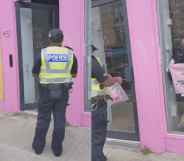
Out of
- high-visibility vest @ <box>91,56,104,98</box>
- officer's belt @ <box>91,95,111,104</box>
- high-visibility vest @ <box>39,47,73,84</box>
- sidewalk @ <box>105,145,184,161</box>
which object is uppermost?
high-visibility vest @ <box>39,47,73,84</box>

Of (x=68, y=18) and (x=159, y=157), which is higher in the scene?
(x=68, y=18)

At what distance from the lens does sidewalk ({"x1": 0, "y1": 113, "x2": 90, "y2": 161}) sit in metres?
7.31

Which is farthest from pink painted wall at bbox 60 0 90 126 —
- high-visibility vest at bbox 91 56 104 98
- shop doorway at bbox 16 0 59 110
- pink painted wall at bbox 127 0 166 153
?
high-visibility vest at bbox 91 56 104 98

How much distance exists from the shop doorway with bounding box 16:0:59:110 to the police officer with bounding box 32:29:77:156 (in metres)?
3.23

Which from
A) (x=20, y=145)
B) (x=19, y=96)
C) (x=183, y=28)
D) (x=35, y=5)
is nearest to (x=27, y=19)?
(x=35, y=5)

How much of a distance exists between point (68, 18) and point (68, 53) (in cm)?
190

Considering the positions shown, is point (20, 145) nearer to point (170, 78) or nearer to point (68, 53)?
point (68, 53)

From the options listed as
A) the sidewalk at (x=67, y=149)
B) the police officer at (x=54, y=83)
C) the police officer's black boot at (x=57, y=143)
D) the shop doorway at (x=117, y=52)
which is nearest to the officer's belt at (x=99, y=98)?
the police officer at (x=54, y=83)

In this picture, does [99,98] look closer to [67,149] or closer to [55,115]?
[55,115]

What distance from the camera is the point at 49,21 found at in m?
10.9

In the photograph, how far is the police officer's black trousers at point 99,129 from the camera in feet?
21.8

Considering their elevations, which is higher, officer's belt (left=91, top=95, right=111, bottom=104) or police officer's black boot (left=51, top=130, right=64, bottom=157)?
officer's belt (left=91, top=95, right=111, bottom=104)

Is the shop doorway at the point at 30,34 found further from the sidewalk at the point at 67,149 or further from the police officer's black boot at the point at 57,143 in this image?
the police officer's black boot at the point at 57,143

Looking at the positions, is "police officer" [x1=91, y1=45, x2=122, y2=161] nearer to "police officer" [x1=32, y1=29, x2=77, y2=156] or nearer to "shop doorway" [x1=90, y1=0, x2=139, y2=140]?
"police officer" [x1=32, y1=29, x2=77, y2=156]
